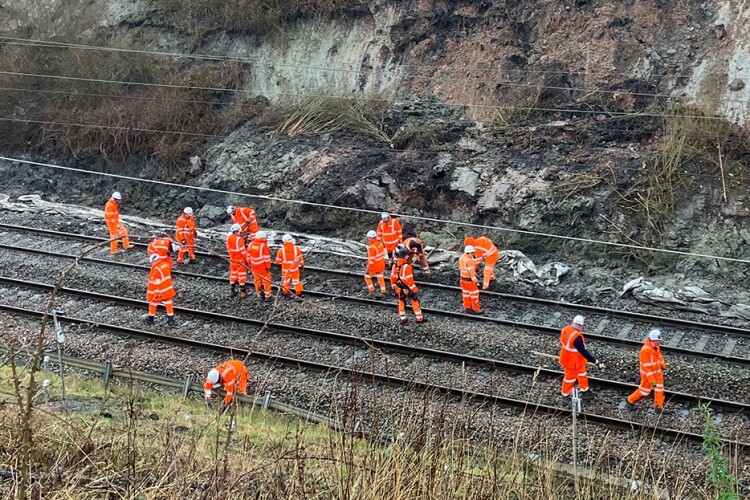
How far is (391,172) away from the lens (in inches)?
685

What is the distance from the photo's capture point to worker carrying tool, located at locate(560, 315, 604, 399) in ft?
32.3

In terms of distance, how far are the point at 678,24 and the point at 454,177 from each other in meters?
6.78

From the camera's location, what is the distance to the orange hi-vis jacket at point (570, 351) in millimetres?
9891

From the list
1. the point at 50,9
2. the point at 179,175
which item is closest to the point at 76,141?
the point at 179,175

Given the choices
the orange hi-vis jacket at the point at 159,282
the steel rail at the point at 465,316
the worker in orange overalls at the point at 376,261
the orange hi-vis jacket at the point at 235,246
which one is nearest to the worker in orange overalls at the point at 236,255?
the orange hi-vis jacket at the point at 235,246

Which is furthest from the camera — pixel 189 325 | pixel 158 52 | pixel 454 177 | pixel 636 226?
pixel 158 52

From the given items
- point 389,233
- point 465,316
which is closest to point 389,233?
point 389,233

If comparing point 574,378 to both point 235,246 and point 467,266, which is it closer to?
point 467,266

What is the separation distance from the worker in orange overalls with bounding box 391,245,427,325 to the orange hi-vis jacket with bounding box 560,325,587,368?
3.23m

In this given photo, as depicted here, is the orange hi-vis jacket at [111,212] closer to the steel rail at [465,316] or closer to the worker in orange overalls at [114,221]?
the worker in orange overalls at [114,221]

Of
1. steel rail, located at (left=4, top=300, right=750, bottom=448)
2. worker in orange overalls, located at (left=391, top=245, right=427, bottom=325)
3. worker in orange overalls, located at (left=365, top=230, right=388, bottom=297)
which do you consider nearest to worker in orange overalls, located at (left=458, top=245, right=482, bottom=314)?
worker in orange overalls, located at (left=391, top=245, right=427, bottom=325)

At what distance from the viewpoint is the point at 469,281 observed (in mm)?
13047

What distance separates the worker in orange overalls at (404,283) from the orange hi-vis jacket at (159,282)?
3.93 meters

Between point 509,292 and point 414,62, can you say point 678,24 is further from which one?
point 509,292
